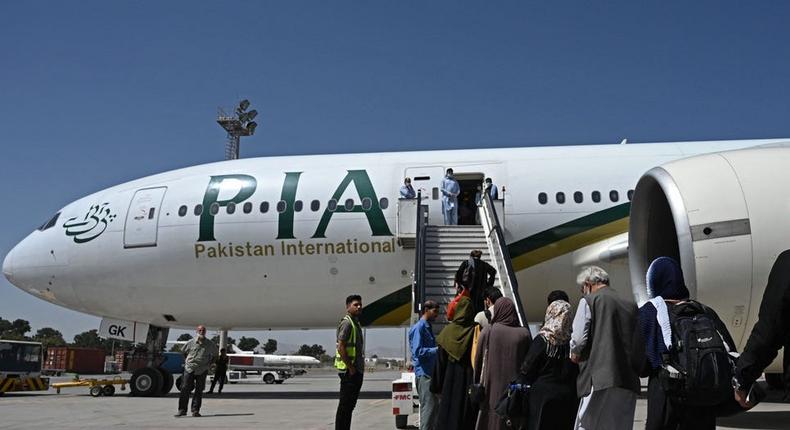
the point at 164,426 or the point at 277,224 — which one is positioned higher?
the point at 277,224

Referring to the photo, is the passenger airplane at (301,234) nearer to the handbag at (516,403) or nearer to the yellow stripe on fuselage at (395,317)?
the yellow stripe on fuselage at (395,317)

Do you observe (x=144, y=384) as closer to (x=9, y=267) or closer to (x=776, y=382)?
(x=9, y=267)

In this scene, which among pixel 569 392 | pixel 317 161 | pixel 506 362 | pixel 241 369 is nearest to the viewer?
pixel 569 392

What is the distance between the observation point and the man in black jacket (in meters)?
3.30

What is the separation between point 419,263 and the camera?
11.0m

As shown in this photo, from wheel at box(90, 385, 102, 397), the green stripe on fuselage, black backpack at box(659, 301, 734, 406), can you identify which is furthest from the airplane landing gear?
black backpack at box(659, 301, 734, 406)

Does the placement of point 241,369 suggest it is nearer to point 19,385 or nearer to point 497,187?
point 19,385

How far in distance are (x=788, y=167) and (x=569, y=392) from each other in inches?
169

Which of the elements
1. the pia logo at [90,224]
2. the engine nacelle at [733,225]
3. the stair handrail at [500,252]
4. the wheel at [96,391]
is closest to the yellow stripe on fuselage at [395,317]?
the stair handrail at [500,252]

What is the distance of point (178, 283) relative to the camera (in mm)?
14039

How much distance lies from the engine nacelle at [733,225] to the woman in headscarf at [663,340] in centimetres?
322

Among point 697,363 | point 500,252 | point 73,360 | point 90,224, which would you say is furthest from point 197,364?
point 73,360

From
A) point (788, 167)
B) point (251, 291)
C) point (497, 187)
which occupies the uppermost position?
point (497, 187)

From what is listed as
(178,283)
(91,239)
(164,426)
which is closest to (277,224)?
(178,283)
